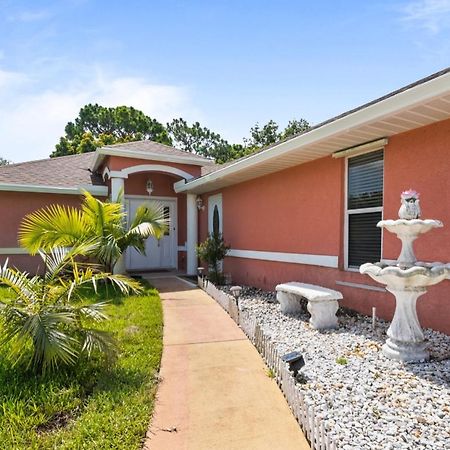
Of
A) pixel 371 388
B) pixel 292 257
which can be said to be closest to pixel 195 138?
pixel 292 257

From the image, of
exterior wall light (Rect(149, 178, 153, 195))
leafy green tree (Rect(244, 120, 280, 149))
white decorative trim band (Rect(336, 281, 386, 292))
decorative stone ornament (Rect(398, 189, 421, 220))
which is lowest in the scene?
white decorative trim band (Rect(336, 281, 386, 292))

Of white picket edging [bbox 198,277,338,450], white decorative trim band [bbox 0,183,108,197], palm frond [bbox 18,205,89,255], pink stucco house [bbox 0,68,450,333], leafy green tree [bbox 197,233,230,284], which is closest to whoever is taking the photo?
white picket edging [bbox 198,277,338,450]

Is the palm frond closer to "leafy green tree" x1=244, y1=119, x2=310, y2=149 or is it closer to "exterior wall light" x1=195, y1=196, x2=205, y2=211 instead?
"exterior wall light" x1=195, y1=196, x2=205, y2=211

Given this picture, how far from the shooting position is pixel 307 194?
281 inches

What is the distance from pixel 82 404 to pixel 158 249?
1000cm

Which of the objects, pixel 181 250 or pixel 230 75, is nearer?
pixel 230 75

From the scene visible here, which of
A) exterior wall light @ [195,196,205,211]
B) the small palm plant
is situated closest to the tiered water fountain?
the small palm plant

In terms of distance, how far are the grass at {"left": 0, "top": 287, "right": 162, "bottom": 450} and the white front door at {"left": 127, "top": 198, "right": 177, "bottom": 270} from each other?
8.48 meters

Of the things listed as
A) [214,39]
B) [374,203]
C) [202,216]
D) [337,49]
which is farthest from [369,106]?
[202,216]

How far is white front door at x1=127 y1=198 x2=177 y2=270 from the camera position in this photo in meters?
12.8

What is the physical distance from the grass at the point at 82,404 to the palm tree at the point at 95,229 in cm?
339

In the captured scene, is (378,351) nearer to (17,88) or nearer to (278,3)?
(278,3)

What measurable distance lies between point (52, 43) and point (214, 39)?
3.55m

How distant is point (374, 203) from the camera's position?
5719mm
